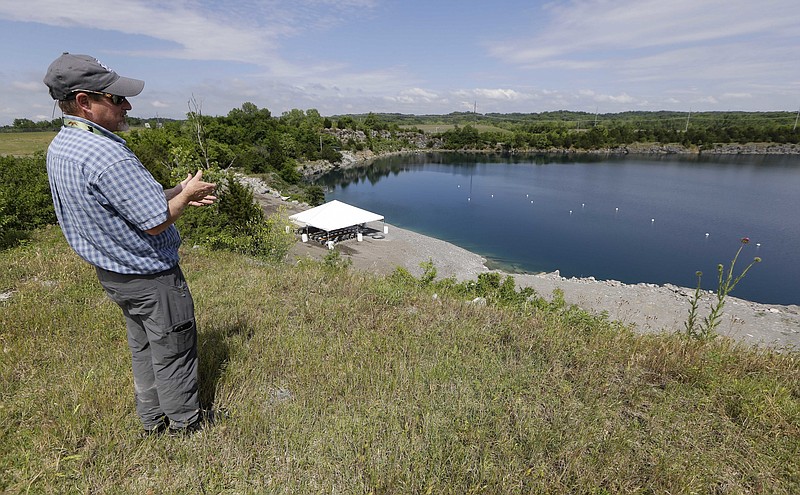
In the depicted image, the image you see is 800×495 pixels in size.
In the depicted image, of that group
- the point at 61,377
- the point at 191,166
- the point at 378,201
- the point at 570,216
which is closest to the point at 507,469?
the point at 61,377

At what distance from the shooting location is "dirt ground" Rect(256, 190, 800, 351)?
13.8 metres

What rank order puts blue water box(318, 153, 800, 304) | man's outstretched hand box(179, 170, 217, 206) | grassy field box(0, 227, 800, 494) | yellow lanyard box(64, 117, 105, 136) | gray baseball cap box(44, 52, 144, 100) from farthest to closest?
blue water box(318, 153, 800, 304), grassy field box(0, 227, 800, 494), man's outstretched hand box(179, 170, 217, 206), yellow lanyard box(64, 117, 105, 136), gray baseball cap box(44, 52, 144, 100)

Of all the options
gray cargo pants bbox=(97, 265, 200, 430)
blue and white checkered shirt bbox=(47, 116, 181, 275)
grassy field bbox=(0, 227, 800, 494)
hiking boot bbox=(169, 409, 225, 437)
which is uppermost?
blue and white checkered shirt bbox=(47, 116, 181, 275)

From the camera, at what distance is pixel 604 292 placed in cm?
1733

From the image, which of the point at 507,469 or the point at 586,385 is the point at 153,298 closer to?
the point at 507,469

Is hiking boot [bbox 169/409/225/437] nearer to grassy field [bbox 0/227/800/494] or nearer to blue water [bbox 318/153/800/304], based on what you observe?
grassy field [bbox 0/227/800/494]

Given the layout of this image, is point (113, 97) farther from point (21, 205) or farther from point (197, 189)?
point (21, 205)

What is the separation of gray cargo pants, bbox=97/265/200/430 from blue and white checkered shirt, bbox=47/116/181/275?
11cm

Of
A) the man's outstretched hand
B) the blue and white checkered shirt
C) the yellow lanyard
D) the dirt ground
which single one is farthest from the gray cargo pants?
the dirt ground

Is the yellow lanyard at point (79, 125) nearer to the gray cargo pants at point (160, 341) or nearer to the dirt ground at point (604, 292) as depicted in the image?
the gray cargo pants at point (160, 341)

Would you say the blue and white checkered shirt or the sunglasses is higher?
the sunglasses

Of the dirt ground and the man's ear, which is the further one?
the dirt ground

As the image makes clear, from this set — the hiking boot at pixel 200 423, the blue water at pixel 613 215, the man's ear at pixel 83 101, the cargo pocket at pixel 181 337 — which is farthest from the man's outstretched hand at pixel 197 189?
the blue water at pixel 613 215

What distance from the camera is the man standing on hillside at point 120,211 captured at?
5.62ft
